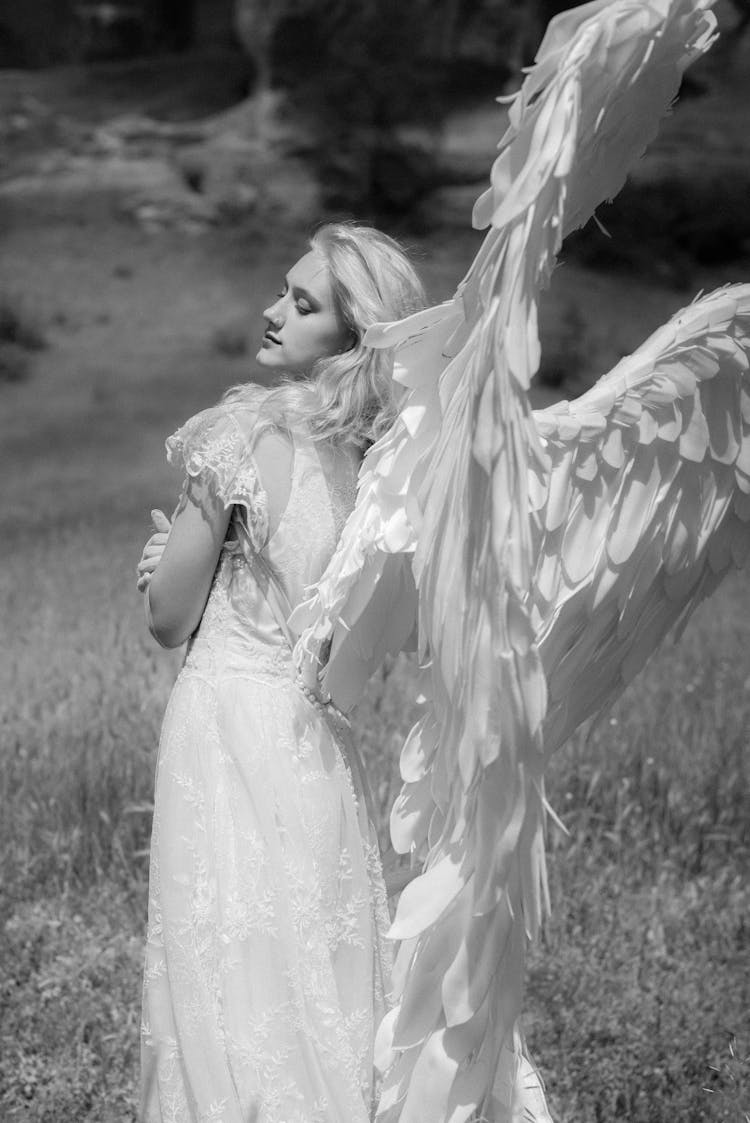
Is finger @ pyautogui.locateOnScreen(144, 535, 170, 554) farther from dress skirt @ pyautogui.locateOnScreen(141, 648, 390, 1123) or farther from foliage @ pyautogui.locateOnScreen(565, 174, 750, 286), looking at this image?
foliage @ pyautogui.locateOnScreen(565, 174, 750, 286)

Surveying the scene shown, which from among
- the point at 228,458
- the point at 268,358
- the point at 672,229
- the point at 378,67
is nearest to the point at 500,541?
the point at 228,458

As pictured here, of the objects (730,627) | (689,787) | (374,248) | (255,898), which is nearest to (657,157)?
(730,627)

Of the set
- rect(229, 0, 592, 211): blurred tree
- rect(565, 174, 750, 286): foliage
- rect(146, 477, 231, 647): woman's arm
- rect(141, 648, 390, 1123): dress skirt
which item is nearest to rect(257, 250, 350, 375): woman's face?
rect(146, 477, 231, 647): woman's arm

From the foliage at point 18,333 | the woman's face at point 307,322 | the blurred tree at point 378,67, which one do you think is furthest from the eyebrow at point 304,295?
the blurred tree at point 378,67

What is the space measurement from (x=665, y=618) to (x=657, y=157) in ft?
12.2

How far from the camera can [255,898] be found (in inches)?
76.5

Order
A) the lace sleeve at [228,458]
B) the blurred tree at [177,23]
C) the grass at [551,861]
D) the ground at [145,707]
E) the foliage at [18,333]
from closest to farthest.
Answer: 1. the lace sleeve at [228,458]
2. the grass at [551,861]
3. the ground at [145,707]
4. the foliage at [18,333]
5. the blurred tree at [177,23]

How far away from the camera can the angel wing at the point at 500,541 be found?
1.52m

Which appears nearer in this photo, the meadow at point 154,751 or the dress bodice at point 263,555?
the dress bodice at point 263,555

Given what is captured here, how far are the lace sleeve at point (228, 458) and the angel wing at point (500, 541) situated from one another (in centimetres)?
13

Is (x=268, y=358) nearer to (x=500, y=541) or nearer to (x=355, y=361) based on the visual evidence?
(x=355, y=361)

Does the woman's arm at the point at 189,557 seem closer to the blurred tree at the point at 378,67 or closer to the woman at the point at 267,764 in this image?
the woman at the point at 267,764

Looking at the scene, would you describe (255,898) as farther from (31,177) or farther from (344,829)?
(31,177)

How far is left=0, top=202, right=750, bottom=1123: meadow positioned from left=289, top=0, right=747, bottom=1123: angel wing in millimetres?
895
